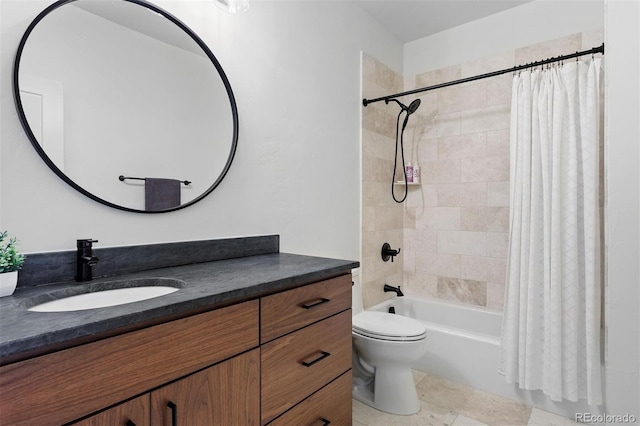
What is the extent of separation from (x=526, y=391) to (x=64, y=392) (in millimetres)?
2303

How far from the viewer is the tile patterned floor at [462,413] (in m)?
1.87

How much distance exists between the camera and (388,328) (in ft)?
6.35

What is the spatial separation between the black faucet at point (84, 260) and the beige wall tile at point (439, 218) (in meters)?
2.41

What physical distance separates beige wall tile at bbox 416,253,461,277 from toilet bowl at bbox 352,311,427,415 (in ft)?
2.92

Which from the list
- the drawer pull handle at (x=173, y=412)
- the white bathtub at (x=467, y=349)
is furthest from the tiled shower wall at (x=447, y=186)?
the drawer pull handle at (x=173, y=412)

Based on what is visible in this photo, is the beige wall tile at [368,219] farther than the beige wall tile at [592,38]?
Yes

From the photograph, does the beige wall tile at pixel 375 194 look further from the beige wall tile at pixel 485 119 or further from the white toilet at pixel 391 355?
the white toilet at pixel 391 355

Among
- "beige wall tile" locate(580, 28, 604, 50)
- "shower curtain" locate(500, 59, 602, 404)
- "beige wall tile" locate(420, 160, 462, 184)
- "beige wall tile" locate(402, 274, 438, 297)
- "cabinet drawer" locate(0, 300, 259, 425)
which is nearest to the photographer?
"cabinet drawer" locate(0, 300, 259, 425)

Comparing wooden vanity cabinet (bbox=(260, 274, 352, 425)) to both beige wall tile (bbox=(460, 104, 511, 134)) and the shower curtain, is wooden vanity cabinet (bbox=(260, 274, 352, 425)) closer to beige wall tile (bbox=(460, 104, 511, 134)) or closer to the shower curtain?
the shower curtain

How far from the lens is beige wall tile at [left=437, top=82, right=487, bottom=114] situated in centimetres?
263

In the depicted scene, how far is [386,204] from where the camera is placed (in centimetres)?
279

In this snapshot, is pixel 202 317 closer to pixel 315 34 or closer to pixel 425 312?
pixel 315 34

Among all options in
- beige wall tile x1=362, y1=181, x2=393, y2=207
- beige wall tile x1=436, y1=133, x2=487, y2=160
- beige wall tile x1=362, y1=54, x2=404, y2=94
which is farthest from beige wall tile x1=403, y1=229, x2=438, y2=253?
beige wall tile x1=362, y1=54, x2=404, y2=94

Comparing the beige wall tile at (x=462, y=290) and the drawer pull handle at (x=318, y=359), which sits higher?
the drawer pull handle at (x=318, y=359)
